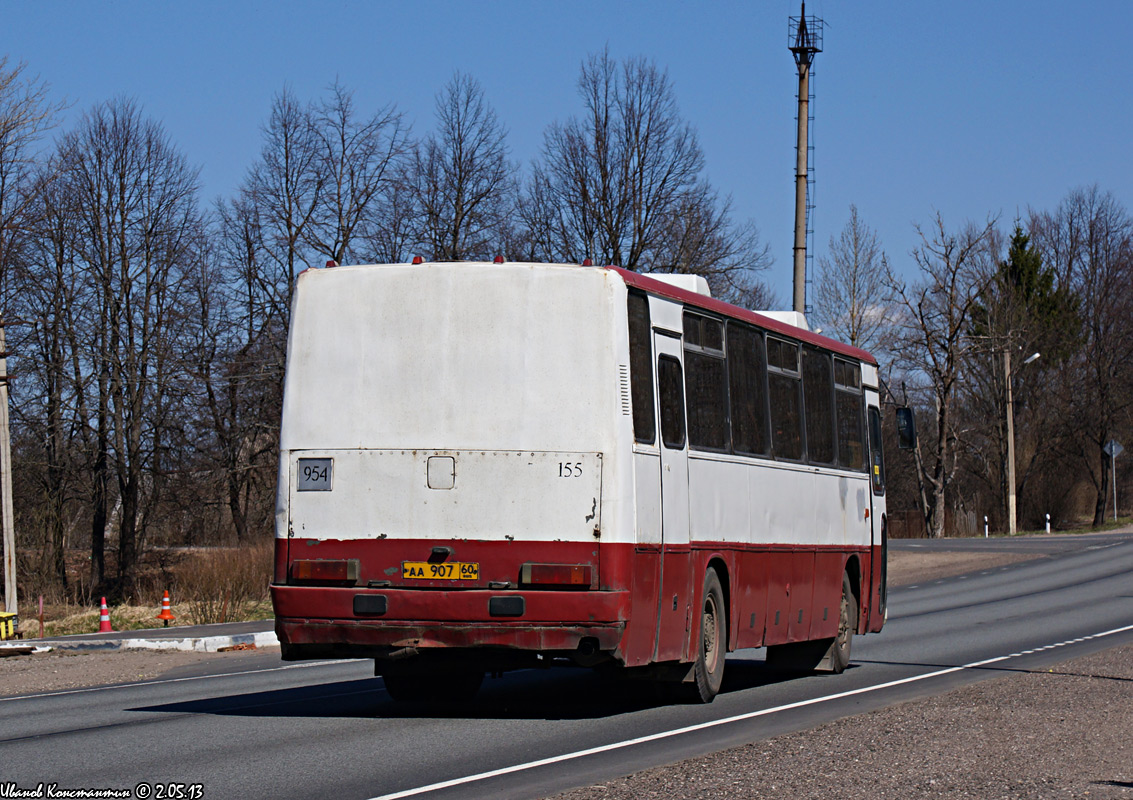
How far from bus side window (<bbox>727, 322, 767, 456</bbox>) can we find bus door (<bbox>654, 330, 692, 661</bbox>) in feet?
4.14

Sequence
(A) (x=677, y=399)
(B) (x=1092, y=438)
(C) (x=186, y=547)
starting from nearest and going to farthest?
(A) (x=677, y=399) < (C) (x=186, y=547) < (B) (x=1092, y=438)

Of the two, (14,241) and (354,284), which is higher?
(14,241)

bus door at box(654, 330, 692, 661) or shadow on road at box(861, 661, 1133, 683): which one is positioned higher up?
bus door at box(654, 330, 692, 661)

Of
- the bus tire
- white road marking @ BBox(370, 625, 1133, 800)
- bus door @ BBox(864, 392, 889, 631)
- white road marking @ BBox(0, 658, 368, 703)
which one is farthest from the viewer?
bus door @ BBox(864, 392, 889, 631)

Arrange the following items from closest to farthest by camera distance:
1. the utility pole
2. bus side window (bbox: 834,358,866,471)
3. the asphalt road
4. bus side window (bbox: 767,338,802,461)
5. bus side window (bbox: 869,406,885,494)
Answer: the asphalt road → bus side window (bbox: 767,338,802,461) → bus side window (bbox: 834,358,866,471) → bus side window (bbox: 869,406,885,494) → the utility pole

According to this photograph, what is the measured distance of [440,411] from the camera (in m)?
11.0

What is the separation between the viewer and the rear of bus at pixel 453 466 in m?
10.6

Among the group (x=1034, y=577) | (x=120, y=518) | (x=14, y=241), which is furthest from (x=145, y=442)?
(x=1034, y=577)

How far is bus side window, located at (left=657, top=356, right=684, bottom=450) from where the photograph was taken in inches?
454

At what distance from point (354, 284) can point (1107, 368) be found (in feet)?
222

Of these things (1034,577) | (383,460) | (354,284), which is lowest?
(1034,577)

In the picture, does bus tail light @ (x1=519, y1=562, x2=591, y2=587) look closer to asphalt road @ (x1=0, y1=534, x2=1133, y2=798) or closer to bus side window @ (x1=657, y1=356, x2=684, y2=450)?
asphalt road @ (x1=0, y1=534, x2=1133, y2=798)

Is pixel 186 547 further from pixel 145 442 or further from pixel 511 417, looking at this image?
pixel 511 417

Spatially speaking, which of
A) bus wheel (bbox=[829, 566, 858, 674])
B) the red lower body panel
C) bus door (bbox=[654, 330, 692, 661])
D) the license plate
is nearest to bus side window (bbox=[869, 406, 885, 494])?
bus wheel (bbox=[829, 566, 858, 674])
